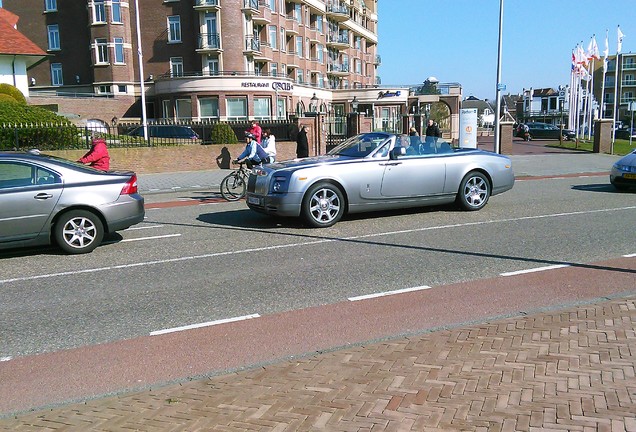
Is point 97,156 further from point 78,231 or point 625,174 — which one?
point 625,174

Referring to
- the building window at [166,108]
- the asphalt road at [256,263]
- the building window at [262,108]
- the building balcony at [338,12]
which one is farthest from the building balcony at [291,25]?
the asphalt road at [256,263]

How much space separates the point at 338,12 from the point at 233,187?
199 feet

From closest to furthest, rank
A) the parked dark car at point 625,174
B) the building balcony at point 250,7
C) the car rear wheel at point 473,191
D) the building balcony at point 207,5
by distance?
the car rear wheel at point 473,191 → the parked dark car at point 625,174 → the building balcony at point 207,5 → the building balcony at point 250,7

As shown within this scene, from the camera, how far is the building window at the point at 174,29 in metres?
49.5

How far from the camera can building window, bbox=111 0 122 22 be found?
4825 cm

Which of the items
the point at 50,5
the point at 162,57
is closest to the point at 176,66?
the point at 162,57

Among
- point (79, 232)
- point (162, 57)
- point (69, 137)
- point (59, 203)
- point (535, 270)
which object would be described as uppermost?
point (162, 57)

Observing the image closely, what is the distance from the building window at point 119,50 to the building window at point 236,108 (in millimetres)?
9811

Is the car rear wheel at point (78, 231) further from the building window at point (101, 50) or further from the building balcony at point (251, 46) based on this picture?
the building window at point (101, 50)

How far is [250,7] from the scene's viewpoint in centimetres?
4978

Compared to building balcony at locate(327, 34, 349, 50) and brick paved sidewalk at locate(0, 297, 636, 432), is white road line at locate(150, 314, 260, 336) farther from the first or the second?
building balcony at locate(327, 34, 349, 50)

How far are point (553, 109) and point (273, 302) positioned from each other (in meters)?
134

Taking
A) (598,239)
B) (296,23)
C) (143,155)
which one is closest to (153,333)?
(598,239)

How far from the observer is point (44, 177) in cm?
859
